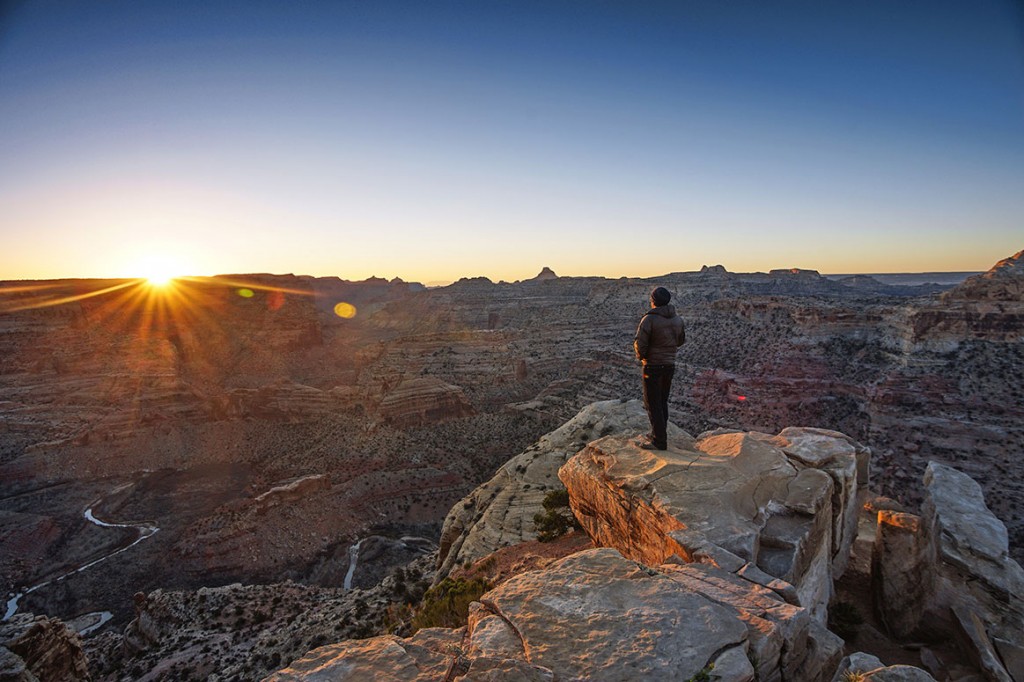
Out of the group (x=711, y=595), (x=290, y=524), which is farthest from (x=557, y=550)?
(x=290, y=524)

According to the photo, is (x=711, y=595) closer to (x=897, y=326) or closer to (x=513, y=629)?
(x=513, y=629)

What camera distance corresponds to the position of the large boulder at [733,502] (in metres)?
6.08

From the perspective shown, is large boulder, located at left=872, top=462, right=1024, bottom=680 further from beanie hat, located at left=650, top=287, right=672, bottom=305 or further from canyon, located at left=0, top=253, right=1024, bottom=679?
canyon, located at left=0, top=253, right=1024, bottom=679

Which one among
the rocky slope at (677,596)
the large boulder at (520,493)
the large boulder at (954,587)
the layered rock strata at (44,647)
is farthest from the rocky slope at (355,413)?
the layered rock strata at (44,647)

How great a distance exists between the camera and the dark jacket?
25.9ft

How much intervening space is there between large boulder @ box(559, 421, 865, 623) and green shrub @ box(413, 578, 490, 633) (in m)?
2.66

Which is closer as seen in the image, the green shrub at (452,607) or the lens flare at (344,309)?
the green shrub at (452,607)

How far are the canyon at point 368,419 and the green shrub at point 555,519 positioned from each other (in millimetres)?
862

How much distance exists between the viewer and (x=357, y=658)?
3896 mm

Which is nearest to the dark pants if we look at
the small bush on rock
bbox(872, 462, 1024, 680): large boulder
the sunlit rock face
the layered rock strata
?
the sunlit rock face

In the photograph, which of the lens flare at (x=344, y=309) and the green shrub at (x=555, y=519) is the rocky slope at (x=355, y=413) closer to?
the green shrub at (x=555, y=519)

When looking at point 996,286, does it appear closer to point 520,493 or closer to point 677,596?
point 520,493

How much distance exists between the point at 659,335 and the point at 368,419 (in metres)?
36.7

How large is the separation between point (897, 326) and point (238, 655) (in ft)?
151
